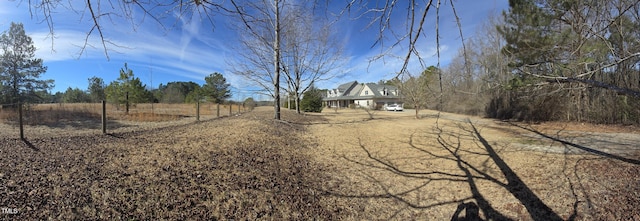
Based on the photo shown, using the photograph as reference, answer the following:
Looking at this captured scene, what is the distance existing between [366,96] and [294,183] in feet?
124

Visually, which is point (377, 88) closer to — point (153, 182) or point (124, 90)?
point (124, 90)

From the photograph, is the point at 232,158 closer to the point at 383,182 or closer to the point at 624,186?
the point at 383,182

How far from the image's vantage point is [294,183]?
3.59m

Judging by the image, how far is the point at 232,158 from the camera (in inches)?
159

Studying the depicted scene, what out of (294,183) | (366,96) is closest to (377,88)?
(366,96)

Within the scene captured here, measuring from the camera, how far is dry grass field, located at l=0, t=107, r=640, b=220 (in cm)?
237

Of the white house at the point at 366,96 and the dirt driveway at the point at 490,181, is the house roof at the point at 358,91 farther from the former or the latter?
the dirt driveway at the point at 490,181

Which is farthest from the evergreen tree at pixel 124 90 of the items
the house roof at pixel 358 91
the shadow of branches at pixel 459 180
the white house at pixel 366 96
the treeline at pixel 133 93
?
the house roof at pixel 358 91

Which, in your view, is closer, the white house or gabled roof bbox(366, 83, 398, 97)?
the white house

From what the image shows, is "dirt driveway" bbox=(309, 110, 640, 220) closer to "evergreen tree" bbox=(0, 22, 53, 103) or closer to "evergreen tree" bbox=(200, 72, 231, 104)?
"evergreen tree" bbox=(0, 22, 53, 103)

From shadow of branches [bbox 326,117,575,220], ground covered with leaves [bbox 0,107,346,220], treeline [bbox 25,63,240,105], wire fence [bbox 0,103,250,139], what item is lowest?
shadow of branches [bbox 326,117,575,220]

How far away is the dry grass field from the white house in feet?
103

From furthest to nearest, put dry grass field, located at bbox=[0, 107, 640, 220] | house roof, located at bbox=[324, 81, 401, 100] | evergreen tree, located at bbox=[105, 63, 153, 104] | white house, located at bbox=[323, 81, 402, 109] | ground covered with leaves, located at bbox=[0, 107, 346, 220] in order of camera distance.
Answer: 1. house roof, located at bbox=[324, 81, 401, 100]
2. white house, located at bbox=[323, 81, 402, 109]
3. evergreen tree, located at bbox=[105, 63, 153, 104]
4. dry grass field, located at bbox=[0, 107, 640, 220]
5. ground covered with leaves, located at bbox=[0, 107, 346, 220]

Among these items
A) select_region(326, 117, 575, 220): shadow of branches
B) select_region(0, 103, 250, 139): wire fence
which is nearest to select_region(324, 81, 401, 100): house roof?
select_region(0, 103, 250, 139): wire fence
